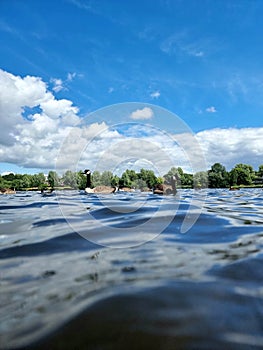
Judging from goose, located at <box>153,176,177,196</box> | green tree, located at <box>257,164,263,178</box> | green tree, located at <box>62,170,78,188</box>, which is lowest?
goose, located at <box>153,176,177,196</box>

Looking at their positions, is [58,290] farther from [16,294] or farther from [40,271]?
[40,271]

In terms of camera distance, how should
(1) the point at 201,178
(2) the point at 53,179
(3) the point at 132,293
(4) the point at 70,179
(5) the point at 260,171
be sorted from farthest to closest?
(5) the point at 260,171 < (1) the point at 201,178 < (2) the point at 53,179 < (4) the point at 70,179 < (3) the point at 132,293

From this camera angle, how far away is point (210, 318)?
180 cm

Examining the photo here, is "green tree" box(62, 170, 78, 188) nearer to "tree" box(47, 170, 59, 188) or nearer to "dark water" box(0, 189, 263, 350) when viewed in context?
"tree" box(47, 170, 59, 188)

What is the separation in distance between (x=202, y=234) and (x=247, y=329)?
119 inches

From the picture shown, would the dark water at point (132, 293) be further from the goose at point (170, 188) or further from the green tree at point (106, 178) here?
the green tree at point (106, 178)

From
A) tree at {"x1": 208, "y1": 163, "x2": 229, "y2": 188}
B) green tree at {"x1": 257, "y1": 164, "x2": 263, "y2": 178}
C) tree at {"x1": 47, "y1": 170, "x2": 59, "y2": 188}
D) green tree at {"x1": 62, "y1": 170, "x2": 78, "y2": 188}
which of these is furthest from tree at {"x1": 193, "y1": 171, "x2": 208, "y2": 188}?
green tree at {"x1": 257, "y1": 164, "x2": 263, "y2": 178}

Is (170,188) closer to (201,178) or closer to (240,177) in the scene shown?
(201,178)

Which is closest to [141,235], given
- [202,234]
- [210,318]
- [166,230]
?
[166,230]

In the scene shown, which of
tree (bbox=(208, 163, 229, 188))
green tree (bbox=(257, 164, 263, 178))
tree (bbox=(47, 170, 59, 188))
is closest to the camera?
tree (bbox=(47, 170, 59, 188))

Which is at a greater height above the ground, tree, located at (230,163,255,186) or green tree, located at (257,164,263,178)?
green tree, located at (257,164,263,178)

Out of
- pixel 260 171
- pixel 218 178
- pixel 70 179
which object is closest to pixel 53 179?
pixel 70 179

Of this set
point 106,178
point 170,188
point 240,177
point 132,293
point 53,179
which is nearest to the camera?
point 132,293

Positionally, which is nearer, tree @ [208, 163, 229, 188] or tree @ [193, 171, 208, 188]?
tree @ [193, 171, 208, 188]
